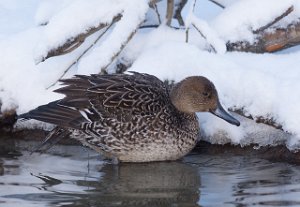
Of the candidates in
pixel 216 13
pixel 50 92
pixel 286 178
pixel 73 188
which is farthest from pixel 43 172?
pixel 216 13

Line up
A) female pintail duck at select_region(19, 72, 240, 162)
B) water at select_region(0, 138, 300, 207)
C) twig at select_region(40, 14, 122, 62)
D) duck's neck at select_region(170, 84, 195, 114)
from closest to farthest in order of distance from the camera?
water at select_region(0, 138, 300, 207) → female pintail duck at select_region(19, 72, 240, 162) → duck's neck at select_region(170, 84, 195, 114) → twig at select_region(40, 14, 122, 62)

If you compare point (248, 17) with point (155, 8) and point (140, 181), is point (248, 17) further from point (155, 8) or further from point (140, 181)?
point (140, 181)

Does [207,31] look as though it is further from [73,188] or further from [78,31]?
[73,188]

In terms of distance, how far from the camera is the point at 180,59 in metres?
8.27

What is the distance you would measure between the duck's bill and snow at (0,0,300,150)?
12 cm

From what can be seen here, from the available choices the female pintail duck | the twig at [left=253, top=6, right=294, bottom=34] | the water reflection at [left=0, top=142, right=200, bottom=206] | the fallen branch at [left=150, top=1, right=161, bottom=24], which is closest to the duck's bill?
the female pintail duck

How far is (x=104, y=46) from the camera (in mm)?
8141

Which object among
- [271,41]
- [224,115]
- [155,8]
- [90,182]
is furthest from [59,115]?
[271,41]

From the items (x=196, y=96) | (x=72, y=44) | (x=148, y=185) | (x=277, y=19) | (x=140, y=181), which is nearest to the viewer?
(x=148, y=185)

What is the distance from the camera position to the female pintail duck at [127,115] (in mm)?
7691

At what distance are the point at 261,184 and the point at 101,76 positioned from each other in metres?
1.79

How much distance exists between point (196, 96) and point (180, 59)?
445mm

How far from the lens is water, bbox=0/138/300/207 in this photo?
6480 mm

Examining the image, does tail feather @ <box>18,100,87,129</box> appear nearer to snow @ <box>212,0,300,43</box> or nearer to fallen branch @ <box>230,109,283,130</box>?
fallen branch @ <box>230,109,283,130</box>
